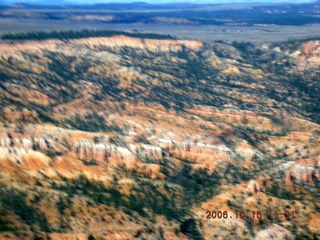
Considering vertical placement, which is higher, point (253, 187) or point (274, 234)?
point (253, 187)

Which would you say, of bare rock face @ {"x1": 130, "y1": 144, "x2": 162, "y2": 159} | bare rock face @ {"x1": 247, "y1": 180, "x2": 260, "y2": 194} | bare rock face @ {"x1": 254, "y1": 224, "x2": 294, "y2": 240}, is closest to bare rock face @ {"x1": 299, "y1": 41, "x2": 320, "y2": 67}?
bare rock face @ {"x1": 130, "y1": 144, "x2": 162, "y2": 159}

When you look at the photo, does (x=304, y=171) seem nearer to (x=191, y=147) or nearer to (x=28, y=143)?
(x=191, y=147)

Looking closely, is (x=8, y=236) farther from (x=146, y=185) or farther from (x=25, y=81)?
(x=25, y=81)

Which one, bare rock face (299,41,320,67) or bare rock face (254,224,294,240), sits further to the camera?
bare rock face (299,41,320,67)

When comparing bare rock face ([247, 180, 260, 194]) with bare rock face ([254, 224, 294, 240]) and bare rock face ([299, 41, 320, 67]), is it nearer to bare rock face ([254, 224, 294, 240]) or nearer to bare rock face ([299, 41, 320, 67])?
bare rock face ([254, 224, 294, 240])

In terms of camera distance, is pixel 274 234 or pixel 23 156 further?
pixel 23 156

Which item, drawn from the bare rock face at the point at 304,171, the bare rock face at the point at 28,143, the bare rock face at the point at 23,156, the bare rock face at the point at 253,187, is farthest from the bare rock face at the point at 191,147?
the bare rock face at the point at 23,156

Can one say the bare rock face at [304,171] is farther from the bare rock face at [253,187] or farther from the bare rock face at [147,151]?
the bare rock face at [147,151]

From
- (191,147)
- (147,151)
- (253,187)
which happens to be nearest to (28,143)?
(147,151)
